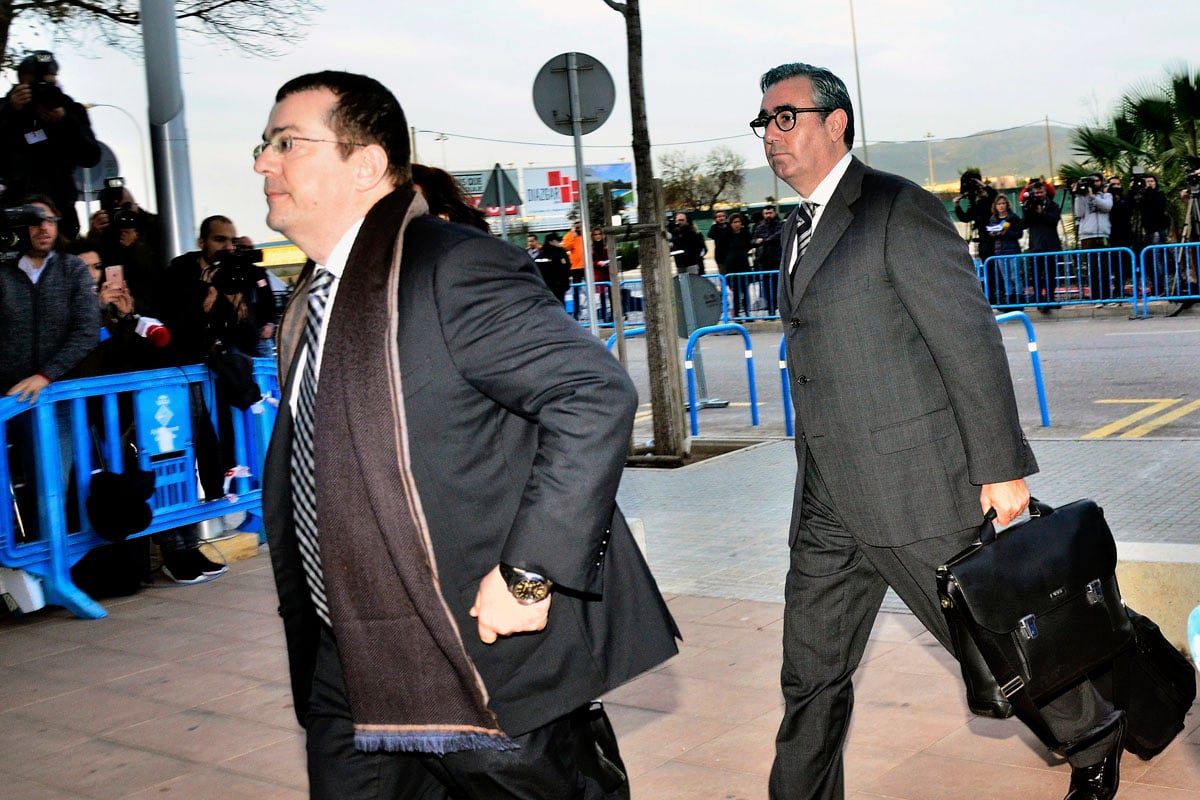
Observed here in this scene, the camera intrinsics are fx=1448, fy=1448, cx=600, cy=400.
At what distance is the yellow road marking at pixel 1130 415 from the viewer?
34.3ft

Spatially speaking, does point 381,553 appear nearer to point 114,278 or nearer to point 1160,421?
point 114,278

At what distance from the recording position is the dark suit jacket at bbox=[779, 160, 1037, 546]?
331 cm

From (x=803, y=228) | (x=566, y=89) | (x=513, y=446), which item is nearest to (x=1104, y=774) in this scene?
(x=803, y=228)

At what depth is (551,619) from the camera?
2.52 m

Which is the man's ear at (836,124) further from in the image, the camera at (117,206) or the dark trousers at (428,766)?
the camera at (117,206)

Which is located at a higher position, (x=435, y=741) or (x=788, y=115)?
(x=788, y=115)

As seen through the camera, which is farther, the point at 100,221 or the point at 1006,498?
the point at 100,221

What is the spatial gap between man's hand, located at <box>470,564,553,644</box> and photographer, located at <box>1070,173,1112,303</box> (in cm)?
2016

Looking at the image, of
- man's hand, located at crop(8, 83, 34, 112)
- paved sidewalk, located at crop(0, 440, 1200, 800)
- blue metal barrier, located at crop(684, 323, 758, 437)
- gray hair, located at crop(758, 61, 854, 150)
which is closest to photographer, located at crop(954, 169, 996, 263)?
blue metal barrier, located at crop(684, 323, 758, 437)

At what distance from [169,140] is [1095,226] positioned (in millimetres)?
16295

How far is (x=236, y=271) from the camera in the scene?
26.2 feet

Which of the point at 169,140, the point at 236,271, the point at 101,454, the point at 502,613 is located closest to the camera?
the point at 502,613

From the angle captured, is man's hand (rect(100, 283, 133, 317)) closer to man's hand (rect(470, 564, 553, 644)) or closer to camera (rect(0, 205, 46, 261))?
camera (rect(0, 205, 46, 261))

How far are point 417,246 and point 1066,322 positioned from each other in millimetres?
19298
